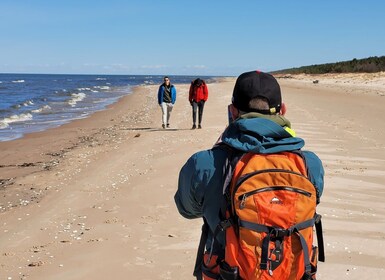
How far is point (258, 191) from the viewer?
1909mm

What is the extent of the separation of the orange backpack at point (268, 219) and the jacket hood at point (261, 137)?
0.04 m

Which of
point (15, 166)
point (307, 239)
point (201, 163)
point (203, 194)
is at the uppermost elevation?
point (201, 163)

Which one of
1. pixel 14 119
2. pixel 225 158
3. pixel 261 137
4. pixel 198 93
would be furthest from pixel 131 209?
pixel 14 119

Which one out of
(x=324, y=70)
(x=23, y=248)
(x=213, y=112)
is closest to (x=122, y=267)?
(x=23, y=248)

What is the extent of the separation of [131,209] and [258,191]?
4.40 metres

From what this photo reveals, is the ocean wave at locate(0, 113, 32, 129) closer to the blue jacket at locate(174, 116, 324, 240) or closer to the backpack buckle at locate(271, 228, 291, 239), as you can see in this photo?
the blue jacket at locate(174, 116, 324, 240)

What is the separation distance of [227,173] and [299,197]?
0.32 metres

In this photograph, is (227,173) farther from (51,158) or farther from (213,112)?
(213,112)

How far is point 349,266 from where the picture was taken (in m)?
4.20

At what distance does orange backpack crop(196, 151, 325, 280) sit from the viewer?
191 cm

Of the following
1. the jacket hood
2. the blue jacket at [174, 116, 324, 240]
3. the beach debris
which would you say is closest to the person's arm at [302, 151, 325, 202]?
the blue jacket at [174, 116, 324, 240]

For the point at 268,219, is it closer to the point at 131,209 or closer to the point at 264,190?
the point at 264,190

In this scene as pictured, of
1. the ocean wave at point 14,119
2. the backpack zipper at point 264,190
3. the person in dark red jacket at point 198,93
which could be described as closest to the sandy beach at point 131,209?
the person in dark red jacket at point 198,93

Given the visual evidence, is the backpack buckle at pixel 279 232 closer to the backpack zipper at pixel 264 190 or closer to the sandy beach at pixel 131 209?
the backpack zipper at pixel 264 190
